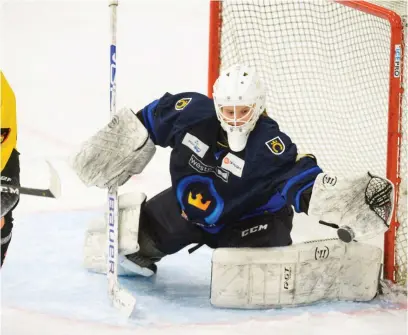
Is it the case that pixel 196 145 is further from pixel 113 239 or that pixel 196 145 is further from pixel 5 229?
pixel 5 229

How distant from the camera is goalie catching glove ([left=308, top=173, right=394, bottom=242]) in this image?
2695mm

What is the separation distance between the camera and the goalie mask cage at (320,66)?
150 inches

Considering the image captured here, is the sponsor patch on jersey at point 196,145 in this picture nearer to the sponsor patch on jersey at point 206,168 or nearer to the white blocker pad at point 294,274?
the sponsor patch on jersey at point 206,168

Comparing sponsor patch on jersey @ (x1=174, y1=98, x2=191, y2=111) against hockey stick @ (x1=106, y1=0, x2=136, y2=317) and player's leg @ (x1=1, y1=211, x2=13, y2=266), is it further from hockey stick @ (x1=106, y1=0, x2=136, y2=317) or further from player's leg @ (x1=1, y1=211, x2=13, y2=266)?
player's leg @ (x1=1, y1=211, x2=13, y2=266)

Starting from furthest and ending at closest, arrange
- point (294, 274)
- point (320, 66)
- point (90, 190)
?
point (320, 66) → point (90, 190) → point (294, 274)

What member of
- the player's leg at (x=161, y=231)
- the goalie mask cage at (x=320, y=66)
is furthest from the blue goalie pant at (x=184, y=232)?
the goalie mask cage at (x=320, y=66)

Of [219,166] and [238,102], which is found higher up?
[238,102]

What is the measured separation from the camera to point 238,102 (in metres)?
2.75

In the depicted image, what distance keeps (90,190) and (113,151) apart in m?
1.18

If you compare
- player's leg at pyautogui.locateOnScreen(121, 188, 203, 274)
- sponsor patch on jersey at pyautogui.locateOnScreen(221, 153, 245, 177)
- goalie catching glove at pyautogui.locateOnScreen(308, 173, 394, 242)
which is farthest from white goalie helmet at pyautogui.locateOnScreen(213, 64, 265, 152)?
player's leg at pyautogui.locateOnScreen(121, 188, 203, 274)

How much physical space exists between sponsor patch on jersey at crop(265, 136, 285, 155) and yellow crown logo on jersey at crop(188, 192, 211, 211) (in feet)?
1.06

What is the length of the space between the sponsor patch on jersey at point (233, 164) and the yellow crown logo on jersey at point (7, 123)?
0.75 m

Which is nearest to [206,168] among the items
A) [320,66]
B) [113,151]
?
[113,151]

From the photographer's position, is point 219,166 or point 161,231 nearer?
point 219,166
